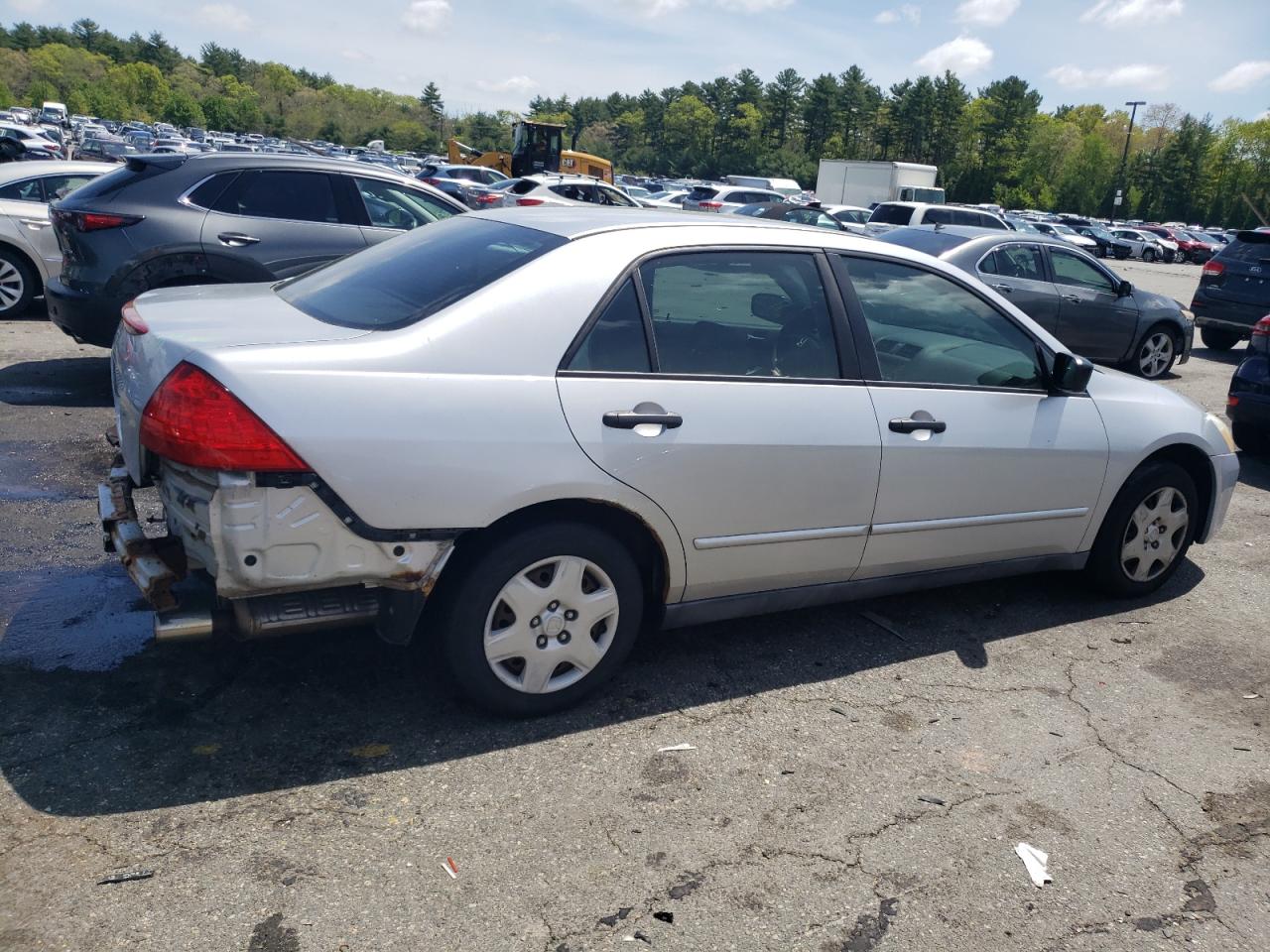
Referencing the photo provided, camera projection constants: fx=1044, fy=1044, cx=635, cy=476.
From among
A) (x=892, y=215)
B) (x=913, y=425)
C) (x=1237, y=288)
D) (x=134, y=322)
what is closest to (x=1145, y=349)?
(x=1237, y=288)

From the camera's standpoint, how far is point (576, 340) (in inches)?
135

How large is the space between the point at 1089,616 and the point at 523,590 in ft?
9.74

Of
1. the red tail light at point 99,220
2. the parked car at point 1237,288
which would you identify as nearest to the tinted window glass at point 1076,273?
the parked car at point 1237,288

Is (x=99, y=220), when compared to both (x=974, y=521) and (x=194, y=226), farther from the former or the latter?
(x=974, y=521)

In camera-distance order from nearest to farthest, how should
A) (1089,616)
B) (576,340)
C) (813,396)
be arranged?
1. (576,340)
2. (813,396)
3. (1089,616)

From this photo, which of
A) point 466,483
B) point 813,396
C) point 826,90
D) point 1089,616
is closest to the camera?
point 466,483

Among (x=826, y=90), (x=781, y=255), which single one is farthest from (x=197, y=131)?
(x=781, y=255)

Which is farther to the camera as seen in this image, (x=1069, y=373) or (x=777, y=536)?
(x=1069, y=373)

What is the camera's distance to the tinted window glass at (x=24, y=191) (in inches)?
392

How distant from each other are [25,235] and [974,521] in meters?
9.39

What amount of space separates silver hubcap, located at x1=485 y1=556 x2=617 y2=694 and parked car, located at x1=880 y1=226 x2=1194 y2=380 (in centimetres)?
775

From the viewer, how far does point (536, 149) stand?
130 feet

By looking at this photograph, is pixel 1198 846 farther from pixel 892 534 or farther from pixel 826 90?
pixel 826 90

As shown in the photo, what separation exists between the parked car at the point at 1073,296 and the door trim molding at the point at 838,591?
6089 mm
